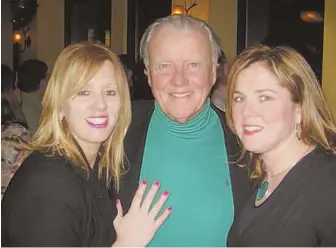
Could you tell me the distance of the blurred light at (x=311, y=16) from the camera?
5.58 metres

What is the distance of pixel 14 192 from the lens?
1543mm

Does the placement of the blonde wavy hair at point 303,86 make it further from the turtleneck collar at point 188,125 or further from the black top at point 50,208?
the black top at point 50,208

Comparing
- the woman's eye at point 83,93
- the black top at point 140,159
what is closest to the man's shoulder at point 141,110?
the black top at point 140,159

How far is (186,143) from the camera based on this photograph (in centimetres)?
204

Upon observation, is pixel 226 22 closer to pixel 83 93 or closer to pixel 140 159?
pixel 140 159

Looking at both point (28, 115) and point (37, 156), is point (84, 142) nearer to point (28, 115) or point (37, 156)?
point (37, 156)

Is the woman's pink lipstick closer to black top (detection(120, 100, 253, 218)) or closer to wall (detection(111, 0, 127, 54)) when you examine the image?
black top (detection(120, 100, 253, 218))

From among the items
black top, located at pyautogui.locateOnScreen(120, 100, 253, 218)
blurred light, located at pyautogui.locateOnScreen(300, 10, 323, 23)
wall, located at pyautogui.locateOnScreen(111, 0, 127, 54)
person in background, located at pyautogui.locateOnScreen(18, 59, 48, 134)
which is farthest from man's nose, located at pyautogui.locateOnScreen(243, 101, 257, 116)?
wall, located at pyautogui.locateOnScreen(111, 0, 127, 54)

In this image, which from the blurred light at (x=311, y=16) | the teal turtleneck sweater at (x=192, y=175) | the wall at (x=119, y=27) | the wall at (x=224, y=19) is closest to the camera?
the teal turtleneck sweater at (x=192, y=175)

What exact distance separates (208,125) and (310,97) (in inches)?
18.7

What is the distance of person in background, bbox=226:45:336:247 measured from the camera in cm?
156

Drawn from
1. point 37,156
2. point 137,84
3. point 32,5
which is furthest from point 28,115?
point 32,5

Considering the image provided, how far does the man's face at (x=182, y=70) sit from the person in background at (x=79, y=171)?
0.20 m

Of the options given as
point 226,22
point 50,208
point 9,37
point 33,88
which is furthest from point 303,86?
point 9,37
